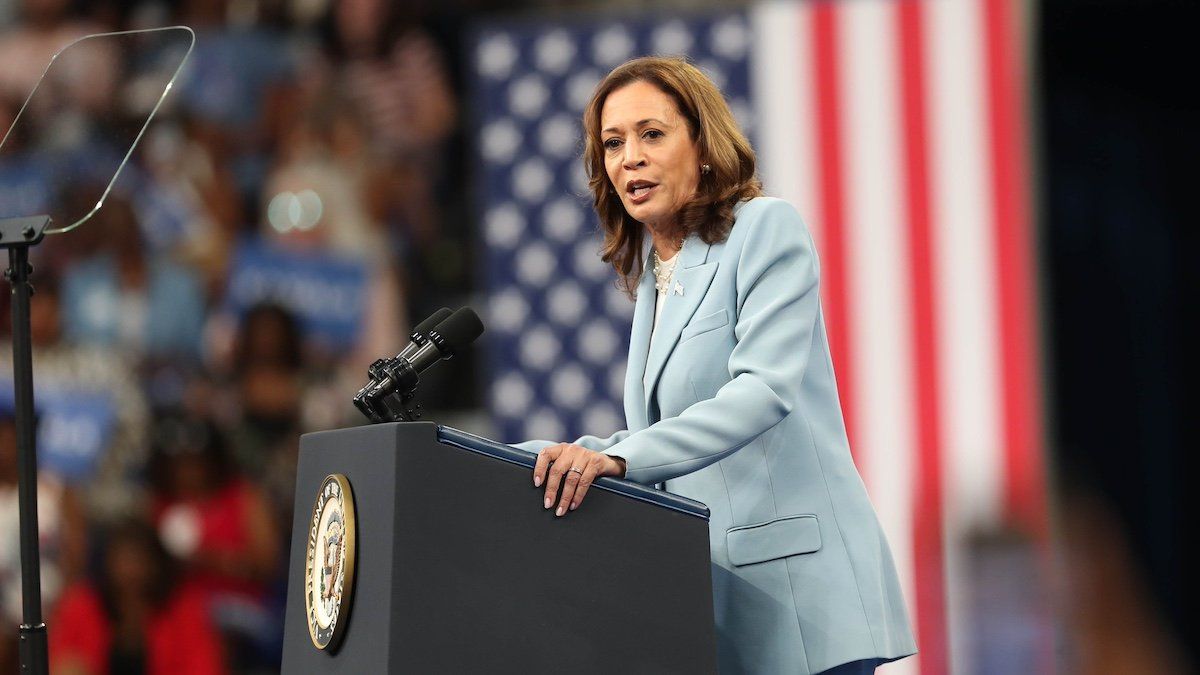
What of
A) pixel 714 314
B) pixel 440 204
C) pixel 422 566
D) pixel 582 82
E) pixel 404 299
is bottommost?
pixel 422 566

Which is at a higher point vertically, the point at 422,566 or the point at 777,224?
the point at 777,224

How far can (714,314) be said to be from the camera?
180 centimetres

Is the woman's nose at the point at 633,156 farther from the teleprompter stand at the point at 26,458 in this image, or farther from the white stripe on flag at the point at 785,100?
the white stripe on flag at the point at 785,100

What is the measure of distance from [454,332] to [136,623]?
453 centimetres

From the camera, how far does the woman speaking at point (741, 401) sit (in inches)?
66.3

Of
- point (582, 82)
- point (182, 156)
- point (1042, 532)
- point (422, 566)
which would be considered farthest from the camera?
point (182, 156)

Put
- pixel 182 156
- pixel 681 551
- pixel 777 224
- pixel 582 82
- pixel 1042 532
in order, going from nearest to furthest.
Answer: pixel 681 551 → pixel 777 224 → pixel 1042 532 → pixel 582 82 → pixel 182 156

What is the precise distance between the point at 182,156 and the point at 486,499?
4921 mm

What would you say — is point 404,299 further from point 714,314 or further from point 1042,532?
point 714,314

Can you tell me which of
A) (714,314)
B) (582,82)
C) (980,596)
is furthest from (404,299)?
(714,314)

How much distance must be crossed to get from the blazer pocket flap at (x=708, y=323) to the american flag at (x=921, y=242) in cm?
322

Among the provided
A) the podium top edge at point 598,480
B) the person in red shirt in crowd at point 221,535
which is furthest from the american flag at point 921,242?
the podium top edge at point 598,480

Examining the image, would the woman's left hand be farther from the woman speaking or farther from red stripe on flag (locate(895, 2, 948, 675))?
red stripe on flag (locate(895, 2, 948, 675))

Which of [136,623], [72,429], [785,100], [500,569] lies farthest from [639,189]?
[72,429]
